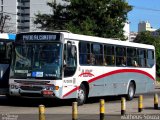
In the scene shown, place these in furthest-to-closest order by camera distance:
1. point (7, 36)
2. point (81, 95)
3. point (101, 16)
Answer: point (101, 16) → point (7, 36) → point (81, 95)

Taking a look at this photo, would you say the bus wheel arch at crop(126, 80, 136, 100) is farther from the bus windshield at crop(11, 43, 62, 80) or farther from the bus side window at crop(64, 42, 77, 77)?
the bus windshield at crop(11, 43, 62, 80)

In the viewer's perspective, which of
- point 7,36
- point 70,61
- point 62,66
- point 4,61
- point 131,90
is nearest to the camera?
point 62,66

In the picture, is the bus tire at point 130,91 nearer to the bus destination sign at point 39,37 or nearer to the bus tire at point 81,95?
the bus tire at point 81,95

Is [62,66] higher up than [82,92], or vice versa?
[62,66]

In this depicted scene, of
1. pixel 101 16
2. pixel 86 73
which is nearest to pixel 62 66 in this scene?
pixel 86 73

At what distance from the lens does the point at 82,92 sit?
2039 centimetres

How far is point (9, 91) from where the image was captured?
19.4 metres

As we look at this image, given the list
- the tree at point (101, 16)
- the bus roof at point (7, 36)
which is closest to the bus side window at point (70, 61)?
the bus roof at point (7, 36)

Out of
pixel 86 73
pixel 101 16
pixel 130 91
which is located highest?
pixel 101 16

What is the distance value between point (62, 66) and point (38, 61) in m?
0.99

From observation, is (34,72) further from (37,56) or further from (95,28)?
(95,28)

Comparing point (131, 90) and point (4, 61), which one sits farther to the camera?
point (131, 90)

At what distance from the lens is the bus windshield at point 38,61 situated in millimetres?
18828

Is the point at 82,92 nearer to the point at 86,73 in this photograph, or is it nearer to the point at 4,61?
the point at 86,73
